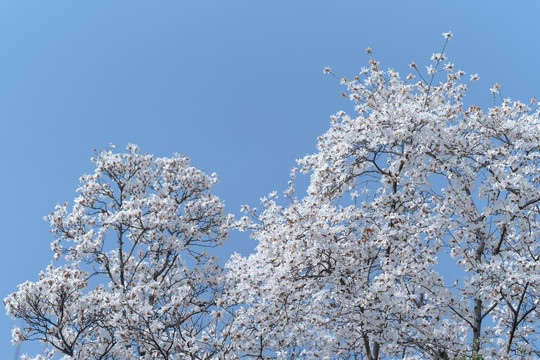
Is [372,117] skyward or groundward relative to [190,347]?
skyward

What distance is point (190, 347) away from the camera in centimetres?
775

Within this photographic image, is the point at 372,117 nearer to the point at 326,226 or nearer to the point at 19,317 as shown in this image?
the point at 326,226

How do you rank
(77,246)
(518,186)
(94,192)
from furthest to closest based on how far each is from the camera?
(94,192)
(77,246)
(518,186)

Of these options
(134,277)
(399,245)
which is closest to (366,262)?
(399,245)

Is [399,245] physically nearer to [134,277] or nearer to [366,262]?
[366,262]

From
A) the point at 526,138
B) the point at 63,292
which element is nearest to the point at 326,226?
the point at 526,138

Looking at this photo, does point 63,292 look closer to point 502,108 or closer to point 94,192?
point 94,192

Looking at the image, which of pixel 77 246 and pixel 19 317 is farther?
pixel 77 246

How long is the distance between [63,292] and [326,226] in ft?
17.3

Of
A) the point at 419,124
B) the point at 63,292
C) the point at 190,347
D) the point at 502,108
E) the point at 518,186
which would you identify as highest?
the point at 502,108

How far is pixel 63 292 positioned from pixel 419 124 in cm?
779

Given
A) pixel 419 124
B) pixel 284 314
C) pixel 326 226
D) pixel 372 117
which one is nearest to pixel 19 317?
pixel 284 314

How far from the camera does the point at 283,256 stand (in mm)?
9258

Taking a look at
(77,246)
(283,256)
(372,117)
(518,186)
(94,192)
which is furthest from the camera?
(94,192)
